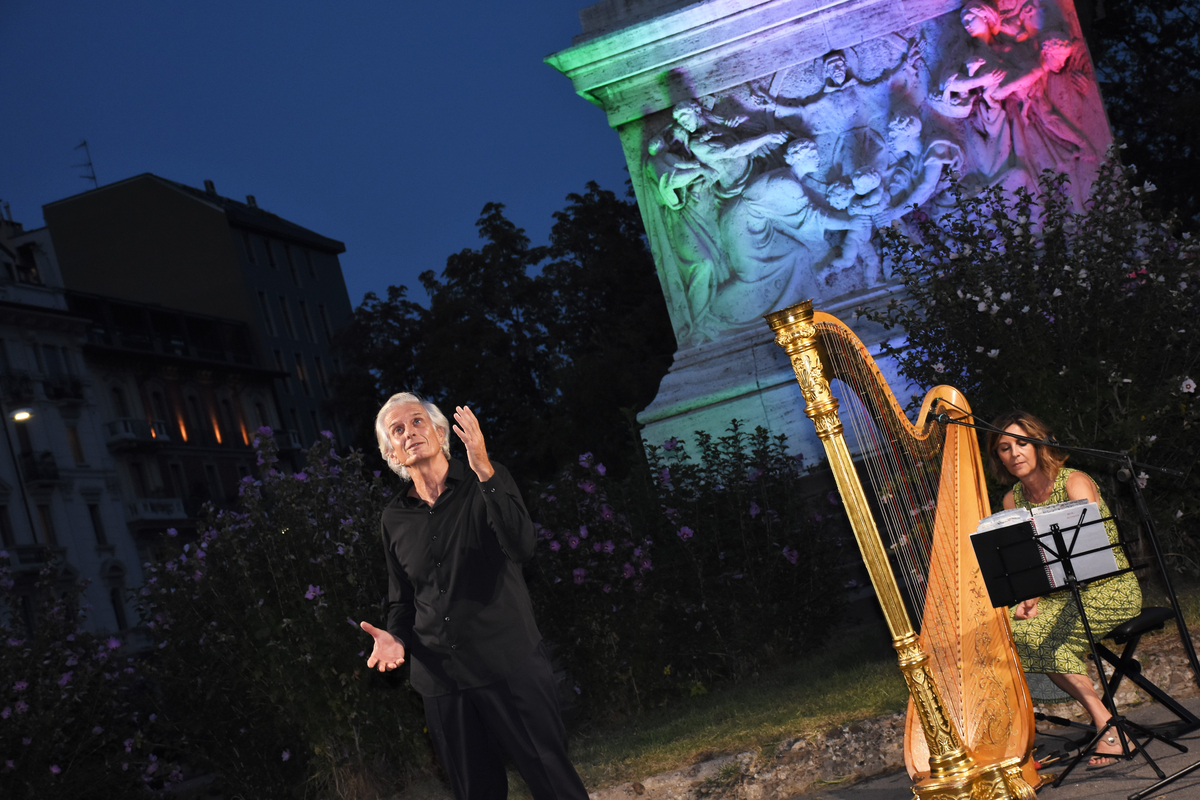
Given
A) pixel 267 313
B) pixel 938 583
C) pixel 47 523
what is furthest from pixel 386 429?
pixel 267 313

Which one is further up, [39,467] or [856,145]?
[39,467]

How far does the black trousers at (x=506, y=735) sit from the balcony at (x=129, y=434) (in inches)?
1610

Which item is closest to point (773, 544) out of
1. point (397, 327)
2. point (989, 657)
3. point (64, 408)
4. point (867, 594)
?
point (867, 594)

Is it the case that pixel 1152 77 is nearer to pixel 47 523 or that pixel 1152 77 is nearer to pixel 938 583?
pixel 938 583

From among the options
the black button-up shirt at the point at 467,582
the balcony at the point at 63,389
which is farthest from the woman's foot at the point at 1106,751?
the balcony at the point at 63,389

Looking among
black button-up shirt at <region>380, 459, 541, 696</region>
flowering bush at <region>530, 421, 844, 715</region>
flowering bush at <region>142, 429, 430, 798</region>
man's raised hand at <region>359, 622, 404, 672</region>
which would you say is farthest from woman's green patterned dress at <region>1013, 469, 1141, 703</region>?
flowering bush at <region>142, 429, 430, 798</region>

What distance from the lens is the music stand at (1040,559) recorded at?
4.27 metres

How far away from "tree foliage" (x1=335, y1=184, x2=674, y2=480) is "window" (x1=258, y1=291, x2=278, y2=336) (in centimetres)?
2589

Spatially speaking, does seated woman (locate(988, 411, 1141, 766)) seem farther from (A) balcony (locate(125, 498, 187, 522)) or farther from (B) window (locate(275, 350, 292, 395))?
(B) window (locate(275, 350, 292, 395))

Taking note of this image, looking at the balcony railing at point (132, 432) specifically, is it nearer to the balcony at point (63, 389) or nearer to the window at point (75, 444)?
the window at point (75, 444)

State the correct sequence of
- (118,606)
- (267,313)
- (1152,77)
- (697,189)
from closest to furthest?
(697,189)
(1152,77)
(118,606)
(267,313)

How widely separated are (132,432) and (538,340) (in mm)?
24706

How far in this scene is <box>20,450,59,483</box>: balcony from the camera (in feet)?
126

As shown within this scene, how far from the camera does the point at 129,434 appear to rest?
4250cm
